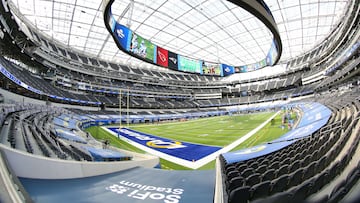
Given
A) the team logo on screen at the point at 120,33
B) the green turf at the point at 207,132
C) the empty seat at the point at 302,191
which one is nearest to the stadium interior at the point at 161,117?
the empty seat at the point at 302,191

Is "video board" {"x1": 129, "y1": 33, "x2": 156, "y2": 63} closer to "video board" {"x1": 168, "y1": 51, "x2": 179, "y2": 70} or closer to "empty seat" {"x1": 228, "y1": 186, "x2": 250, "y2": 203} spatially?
"video board" {"x1": 168, "y1": 51, "x2": 179, "y2": 70}

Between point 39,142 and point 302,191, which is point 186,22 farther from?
point 302,191

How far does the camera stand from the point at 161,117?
46.0 m

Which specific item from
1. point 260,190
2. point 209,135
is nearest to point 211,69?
point 209,135

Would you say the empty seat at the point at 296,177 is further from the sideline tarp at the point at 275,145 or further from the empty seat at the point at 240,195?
the sideline tarp at the point at 275,145

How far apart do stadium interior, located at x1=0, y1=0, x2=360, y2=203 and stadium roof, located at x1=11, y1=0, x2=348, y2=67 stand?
0.76 feet

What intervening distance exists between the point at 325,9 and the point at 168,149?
36236 mm

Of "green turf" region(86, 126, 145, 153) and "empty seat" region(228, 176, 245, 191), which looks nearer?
"empty seat" region(228, 176, 245, 191)

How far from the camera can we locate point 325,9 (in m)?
32.0

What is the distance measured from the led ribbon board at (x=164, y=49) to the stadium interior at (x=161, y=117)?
0.80 feet

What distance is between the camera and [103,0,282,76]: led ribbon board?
9.60 m

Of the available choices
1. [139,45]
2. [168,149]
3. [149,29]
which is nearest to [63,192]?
[168,149]

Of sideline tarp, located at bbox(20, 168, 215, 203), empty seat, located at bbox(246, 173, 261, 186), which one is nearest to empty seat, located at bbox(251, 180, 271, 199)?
empty seat, located at bbox(246, 173, 261, 186)

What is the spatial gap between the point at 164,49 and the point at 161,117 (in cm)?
2748
